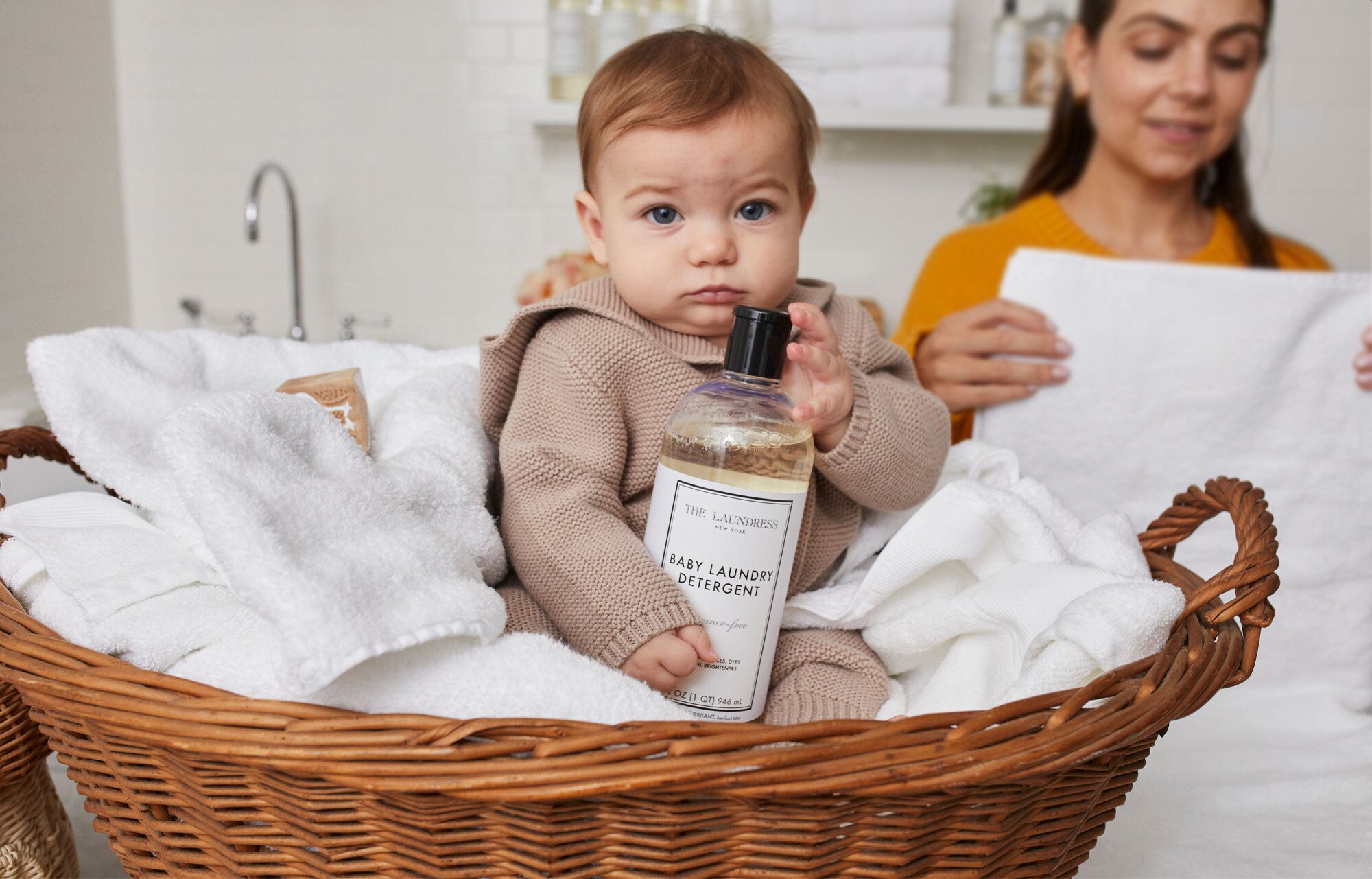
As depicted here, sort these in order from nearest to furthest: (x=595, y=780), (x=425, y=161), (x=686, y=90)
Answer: (x=595, y=780), (x=686, y=90), (x=425, y=161)

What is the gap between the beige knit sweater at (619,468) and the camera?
63cm

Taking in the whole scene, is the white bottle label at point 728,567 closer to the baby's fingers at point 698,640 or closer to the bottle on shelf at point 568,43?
the baby's fingers at point 698,640

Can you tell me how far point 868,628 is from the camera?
0.71 metres

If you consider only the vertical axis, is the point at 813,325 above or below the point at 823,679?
above

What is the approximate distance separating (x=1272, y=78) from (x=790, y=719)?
6.33 feet

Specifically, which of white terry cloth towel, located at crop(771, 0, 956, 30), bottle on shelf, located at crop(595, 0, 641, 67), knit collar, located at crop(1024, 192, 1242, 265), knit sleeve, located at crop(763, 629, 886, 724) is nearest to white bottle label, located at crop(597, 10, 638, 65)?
bottle on shelf, located at crop(595, 0, 641, 67)

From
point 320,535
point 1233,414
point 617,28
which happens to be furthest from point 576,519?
point 617,28

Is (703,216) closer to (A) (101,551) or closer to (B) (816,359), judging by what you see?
(B) (816,359)

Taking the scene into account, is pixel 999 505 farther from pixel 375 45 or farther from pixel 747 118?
pixel 375 45

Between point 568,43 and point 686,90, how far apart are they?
1.26 metres

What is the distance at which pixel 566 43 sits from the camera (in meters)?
1.79

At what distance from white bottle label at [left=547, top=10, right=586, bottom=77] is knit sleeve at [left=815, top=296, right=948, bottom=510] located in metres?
1.17

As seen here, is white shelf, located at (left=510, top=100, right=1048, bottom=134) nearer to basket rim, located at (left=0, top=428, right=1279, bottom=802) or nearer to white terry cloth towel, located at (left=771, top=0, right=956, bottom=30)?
white terry cloth towel, located at (left=771, top=0, right=956, bottom=30)

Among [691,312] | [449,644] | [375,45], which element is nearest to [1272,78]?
[375,45]
